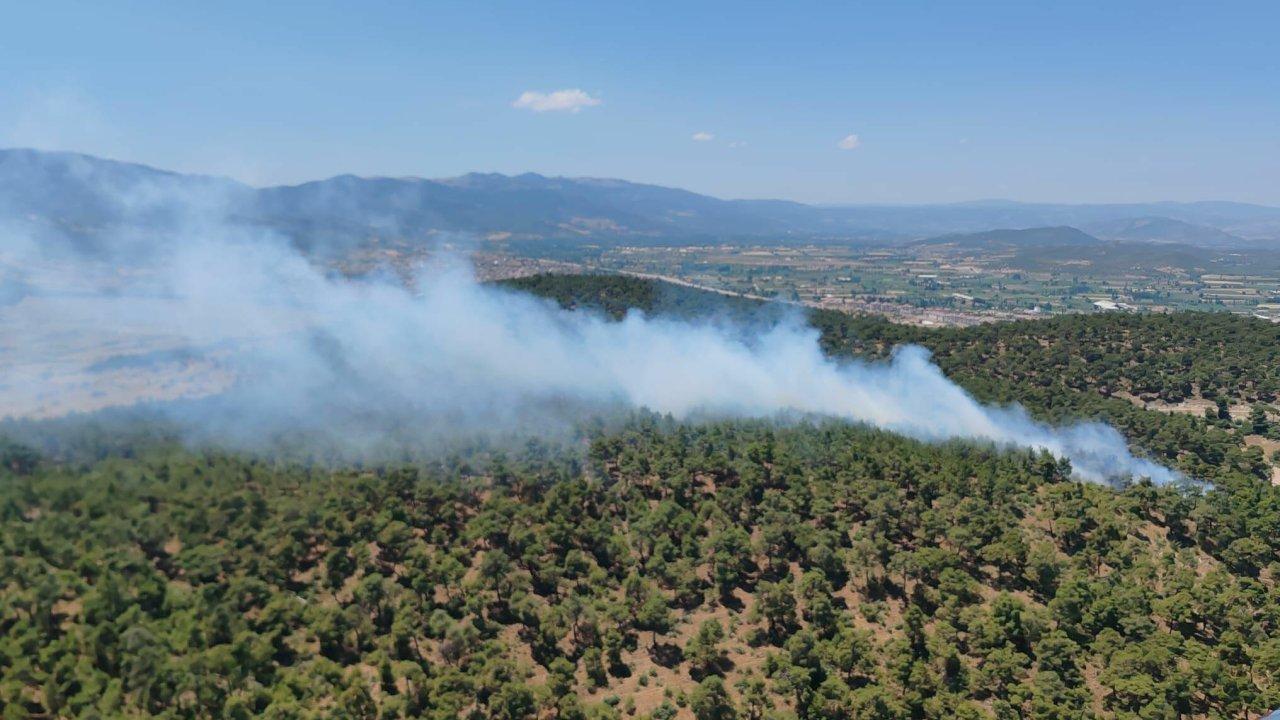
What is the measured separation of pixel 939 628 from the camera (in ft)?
105

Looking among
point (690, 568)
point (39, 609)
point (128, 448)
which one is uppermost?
point (128, 448)

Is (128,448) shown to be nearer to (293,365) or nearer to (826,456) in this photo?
(293,365)

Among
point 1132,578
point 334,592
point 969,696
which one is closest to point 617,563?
point 334,592

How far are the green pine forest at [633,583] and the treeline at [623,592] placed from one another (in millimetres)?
145

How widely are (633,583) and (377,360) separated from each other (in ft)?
134

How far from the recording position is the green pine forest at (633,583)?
27109 millimetres

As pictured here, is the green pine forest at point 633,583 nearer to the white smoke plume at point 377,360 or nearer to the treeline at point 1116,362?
the treeline at point 1116,362

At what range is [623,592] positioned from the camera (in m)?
35.7

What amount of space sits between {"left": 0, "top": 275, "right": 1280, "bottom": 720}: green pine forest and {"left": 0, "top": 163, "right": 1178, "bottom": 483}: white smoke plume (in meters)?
8.67

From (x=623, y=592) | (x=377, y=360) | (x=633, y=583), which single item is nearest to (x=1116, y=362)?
(x=623, y=592)

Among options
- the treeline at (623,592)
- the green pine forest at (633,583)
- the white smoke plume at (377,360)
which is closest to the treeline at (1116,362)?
the white smoke plume at (377,360)

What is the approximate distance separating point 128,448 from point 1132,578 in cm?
5513

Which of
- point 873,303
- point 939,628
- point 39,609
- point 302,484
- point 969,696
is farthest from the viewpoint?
point 873,303

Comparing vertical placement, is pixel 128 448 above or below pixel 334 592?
above
